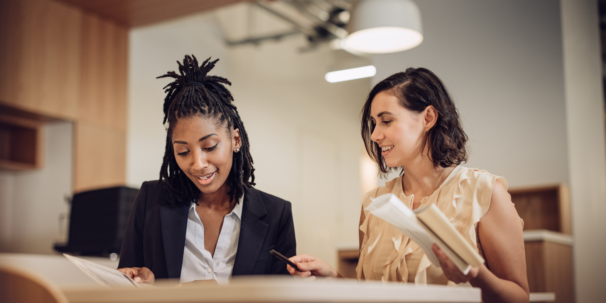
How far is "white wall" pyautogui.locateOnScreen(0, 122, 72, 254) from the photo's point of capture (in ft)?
14.3

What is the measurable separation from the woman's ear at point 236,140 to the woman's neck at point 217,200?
123 millimetres

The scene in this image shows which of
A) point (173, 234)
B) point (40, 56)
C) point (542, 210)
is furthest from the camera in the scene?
point (40, 56)

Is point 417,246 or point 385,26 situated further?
point 385,26

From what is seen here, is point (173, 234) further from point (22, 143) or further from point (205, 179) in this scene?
point (22, 143)

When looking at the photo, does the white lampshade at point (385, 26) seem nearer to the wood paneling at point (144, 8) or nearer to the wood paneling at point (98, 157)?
the wood paneling at point (144, 8)

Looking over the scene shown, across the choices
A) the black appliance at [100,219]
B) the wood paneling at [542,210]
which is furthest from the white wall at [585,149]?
the black appliance at [100,219]

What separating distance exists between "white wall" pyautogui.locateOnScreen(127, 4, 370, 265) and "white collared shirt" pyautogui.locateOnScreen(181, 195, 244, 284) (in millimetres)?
3310

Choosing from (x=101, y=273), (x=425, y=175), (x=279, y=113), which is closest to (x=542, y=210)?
(x=425, y=175)

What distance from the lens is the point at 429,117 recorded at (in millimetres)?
1501

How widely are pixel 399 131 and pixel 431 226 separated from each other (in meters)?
0.54

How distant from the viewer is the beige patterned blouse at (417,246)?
53.2 inches

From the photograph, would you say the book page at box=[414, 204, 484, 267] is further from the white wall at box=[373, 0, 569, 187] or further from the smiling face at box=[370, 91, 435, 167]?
the white wall at box=[373, 0, 569, 187]

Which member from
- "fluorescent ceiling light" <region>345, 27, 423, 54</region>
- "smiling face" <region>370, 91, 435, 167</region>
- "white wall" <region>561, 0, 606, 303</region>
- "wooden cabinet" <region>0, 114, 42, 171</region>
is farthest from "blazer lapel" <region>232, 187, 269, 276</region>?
"wooden cabinet" <region>0, 114, 42, 171</region>

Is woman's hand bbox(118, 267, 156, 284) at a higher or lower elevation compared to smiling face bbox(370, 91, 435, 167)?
lower
